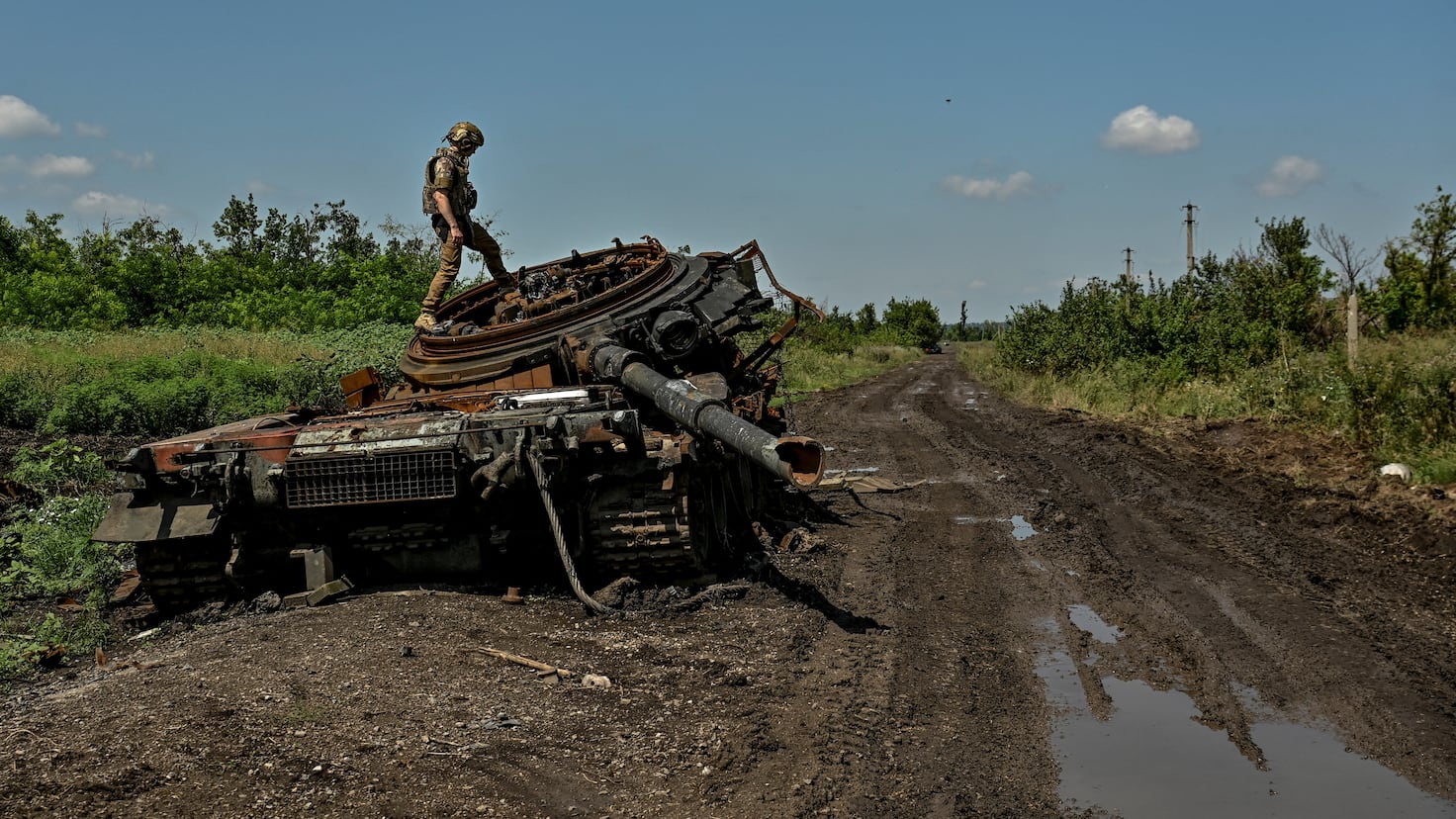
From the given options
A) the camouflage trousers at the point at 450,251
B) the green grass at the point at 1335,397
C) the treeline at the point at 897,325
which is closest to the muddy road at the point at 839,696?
the green grass at the point at 1335,397

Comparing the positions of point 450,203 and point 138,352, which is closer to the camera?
point 450,203

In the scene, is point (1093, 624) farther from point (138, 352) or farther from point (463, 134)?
point (138, 352)

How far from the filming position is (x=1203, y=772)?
15.5ft

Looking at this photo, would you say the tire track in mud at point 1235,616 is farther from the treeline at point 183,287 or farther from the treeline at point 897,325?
the treeline at point 897,325

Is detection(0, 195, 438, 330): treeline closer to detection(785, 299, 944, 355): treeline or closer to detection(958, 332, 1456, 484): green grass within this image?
detection(958, 332, 1456, 484): green grass

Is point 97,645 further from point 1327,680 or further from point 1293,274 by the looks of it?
point 1293,274

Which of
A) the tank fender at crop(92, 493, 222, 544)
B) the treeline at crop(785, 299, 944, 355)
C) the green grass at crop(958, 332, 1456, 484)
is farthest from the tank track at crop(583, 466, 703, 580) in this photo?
the treeline at crop(785, 299, 944, 355)

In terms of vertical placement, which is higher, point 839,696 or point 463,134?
point 463,134

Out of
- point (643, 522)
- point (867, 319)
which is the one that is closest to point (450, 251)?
point (643, 522)

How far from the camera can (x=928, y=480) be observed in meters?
13.2

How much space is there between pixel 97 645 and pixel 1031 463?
10444 millimetres

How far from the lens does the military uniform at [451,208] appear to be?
913 centimetres

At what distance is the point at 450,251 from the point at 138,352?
12.1 metres

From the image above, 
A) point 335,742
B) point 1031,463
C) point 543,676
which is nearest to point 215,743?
point 335,742
